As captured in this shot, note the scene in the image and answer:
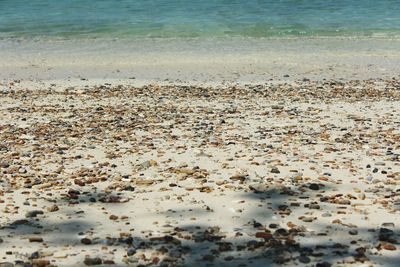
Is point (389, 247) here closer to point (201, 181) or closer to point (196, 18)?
point (201, 181)

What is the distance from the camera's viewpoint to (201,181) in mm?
5512

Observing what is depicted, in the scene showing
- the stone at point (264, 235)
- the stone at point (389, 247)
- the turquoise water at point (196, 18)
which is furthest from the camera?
the turquoise water at point (196, 18)

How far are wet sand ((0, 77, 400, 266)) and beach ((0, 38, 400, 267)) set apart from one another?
0.05 ft

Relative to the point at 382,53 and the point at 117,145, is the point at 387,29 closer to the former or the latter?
the point at 382,53

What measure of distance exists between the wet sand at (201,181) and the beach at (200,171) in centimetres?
1

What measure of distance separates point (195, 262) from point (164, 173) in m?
1.93

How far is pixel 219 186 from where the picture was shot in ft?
17.6

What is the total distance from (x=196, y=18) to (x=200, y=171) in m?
19.1

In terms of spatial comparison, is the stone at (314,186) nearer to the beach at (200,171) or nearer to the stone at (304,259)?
the beach at (200,171)

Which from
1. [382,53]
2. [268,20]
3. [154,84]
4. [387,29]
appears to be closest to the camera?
[154,84]

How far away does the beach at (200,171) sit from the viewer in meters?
4.14

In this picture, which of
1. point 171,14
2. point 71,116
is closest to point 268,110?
point 71,116

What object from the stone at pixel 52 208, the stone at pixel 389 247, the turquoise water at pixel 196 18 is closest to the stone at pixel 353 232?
the stone at pixel 389 247

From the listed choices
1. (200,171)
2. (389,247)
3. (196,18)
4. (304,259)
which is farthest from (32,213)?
(196,18)
